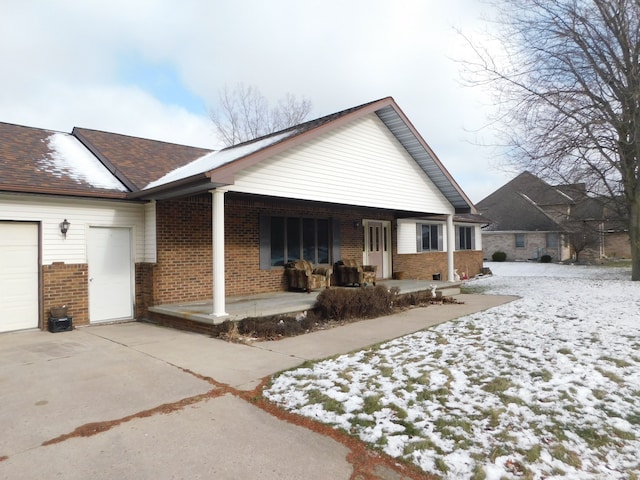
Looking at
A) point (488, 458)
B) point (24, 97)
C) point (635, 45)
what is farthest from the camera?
point (24, 97)

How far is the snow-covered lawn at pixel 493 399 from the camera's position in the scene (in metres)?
3.12

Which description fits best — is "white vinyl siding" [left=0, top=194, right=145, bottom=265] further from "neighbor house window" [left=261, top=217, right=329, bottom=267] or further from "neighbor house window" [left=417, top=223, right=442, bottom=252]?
"neighbor house window" [left=417, top=223, right=442, bottom=252]

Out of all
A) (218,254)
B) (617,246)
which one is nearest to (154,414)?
(218,254)

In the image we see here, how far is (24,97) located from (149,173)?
41.6 ft

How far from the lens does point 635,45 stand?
15.0m

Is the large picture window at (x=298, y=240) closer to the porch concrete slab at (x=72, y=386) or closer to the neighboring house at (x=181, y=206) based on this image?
the neighboring house at (x=181, y=206)

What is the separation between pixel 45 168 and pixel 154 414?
7057 millimetres

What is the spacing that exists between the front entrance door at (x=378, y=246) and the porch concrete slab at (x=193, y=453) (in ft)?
37.1

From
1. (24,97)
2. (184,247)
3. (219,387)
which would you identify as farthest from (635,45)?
(24,97)

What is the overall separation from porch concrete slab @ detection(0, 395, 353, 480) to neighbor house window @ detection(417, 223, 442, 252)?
1459cm

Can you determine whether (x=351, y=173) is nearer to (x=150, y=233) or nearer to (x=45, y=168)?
(x=150, y=233)

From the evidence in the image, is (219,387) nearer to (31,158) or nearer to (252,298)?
(252,298)

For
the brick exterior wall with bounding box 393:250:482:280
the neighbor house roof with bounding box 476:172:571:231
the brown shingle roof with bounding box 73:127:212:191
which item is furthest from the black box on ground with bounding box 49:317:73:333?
the neighbor house roof with bounding box 476:172:571:231

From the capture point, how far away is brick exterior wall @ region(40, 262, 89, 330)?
26.9ft
